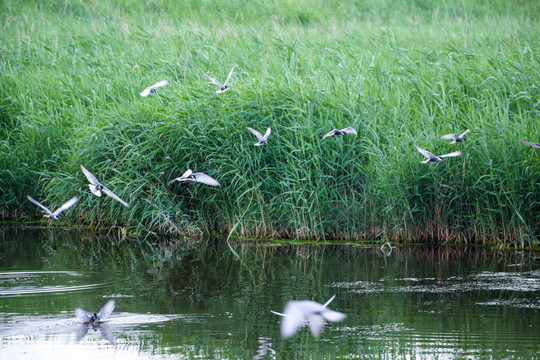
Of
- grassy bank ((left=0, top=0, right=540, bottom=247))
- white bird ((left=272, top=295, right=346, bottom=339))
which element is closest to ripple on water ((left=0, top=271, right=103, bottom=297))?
grassy bank ((left=0, top=0, right=540, bottom=247))

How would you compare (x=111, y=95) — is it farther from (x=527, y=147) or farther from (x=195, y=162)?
(x=527, y=147)

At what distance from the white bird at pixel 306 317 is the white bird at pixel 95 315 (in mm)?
1195

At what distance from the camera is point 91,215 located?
26.8ft

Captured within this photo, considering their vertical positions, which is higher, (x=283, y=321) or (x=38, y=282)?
(x=38, y=282)

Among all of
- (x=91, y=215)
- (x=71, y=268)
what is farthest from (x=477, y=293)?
(x=91, y=215)

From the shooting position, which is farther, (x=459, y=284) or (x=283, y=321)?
(x=459, y=284)

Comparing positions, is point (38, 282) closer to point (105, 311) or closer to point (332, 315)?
point (105, 311)

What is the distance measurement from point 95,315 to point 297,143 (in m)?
3.69

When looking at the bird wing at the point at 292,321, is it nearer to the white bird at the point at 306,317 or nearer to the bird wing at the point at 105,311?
the white bird at the point at 306,317

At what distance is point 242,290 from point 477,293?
193 cm

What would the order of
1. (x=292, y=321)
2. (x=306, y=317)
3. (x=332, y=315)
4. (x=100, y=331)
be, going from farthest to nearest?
(x=306, y=317) < (x=100, y=331) < (x=332, y=315) < (x=292, y=321)

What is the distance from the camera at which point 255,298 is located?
5332 mm

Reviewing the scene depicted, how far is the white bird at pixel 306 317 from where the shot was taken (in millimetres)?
3924

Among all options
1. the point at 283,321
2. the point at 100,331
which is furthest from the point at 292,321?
the point at 100,331
